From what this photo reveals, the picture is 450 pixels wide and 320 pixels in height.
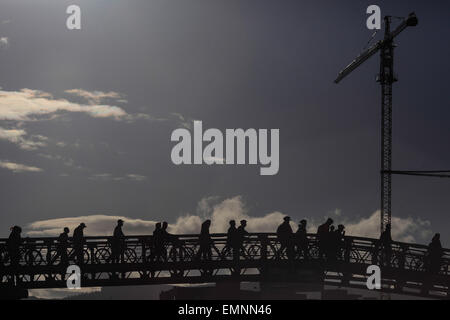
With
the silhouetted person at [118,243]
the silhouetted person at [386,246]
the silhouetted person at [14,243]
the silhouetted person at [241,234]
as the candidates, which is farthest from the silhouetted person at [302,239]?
the silhouetted person at [14,243]

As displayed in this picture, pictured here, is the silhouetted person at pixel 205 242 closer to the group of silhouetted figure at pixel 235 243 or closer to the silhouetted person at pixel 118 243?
the group of silhouetted figure at pixel 235 243

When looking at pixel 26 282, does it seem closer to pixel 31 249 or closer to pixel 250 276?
pixel 31 249

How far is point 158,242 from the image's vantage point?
28.3 m

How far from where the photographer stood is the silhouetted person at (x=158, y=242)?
28.2 meters

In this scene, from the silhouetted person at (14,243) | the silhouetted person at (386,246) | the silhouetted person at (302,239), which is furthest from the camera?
the silhouetted person at (386,246)

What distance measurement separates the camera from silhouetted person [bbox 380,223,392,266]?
1184 inches

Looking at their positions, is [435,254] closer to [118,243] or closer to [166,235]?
[166,235]

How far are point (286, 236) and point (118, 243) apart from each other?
261 inches

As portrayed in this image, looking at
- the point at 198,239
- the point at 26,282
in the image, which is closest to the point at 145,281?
the point at 198,239
